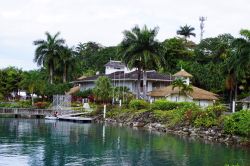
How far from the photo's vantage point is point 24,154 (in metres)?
38.8

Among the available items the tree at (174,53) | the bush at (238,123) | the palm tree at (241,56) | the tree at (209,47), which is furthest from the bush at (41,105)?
the bush at (238,123)

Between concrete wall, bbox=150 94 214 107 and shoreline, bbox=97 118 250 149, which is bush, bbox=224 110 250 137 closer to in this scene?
shoreline, bbox=97 118 250 149

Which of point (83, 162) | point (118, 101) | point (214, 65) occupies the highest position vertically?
point (214, 65)

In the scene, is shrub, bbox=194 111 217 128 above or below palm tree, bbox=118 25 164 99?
below

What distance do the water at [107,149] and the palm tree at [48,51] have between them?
4253 centimetres

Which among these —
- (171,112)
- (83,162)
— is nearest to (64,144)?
(83,162)

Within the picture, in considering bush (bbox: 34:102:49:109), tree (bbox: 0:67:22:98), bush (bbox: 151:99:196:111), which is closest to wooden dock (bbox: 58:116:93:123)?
bush (bbox: 34:102:49:109)

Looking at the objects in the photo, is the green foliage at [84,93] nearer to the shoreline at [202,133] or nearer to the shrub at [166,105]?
the shoreline at [202,133]

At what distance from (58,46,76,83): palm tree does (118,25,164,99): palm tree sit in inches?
834

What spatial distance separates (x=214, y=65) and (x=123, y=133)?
37.5 metres

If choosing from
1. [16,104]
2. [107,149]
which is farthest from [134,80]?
[107,149]

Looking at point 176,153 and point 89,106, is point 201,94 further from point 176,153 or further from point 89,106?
point 176,153

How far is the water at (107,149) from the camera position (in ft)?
121

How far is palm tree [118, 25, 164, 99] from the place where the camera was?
8281 centimetres
